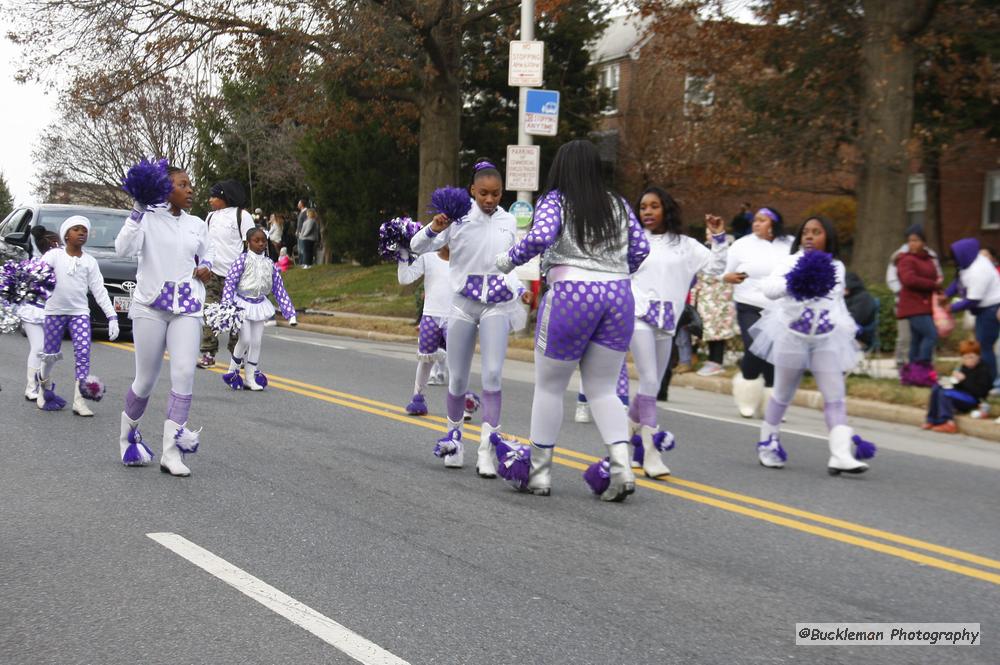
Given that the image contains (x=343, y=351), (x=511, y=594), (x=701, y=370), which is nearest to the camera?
(x=511, y=594)

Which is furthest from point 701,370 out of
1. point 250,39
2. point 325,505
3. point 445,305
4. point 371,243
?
point 371,243

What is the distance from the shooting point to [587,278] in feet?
22.6

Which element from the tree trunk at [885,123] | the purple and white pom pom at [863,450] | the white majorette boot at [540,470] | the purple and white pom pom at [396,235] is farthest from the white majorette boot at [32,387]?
the tree trunk at [885,123]

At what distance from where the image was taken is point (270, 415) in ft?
35.3

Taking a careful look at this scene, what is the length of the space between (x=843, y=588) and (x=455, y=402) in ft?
10.6

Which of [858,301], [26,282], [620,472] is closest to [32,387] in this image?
[26,282]

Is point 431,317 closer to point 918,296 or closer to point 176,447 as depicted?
point 176,447

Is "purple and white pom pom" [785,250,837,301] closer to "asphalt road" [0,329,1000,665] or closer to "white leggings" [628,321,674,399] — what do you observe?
"white leggings" [628,321,674,399]

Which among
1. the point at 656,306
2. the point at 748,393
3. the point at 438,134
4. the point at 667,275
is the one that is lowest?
the point at 748,393

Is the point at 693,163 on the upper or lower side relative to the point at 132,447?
upper

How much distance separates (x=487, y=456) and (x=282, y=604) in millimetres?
3062

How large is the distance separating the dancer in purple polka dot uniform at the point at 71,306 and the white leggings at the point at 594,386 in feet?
15.9

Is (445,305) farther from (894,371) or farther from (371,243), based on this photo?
(371,243)

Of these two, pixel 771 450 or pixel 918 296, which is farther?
pixel 918 296
